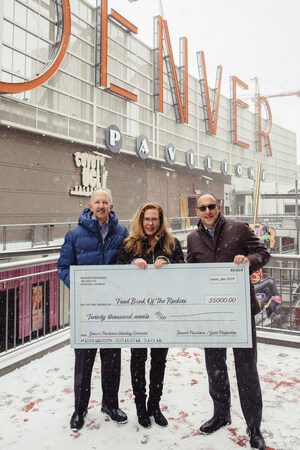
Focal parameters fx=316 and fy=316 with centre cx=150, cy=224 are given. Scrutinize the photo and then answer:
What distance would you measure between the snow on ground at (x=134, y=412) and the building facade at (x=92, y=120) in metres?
17.4

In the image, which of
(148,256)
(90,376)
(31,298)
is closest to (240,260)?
(148,256)

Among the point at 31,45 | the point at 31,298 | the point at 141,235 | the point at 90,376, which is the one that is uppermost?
the point at 31,45

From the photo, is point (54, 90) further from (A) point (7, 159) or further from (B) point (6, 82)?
(A) point (7, 159)

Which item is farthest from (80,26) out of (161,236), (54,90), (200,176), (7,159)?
(161,236)

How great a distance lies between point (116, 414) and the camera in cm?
299

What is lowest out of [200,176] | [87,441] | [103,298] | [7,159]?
[87,441]

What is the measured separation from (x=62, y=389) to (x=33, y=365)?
779mm

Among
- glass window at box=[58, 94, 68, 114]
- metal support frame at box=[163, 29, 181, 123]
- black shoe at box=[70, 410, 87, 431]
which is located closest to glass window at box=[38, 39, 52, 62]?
glass window at box=[58, 94, 68, 114]

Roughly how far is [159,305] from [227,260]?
735 mm

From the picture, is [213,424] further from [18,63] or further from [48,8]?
[48,8]

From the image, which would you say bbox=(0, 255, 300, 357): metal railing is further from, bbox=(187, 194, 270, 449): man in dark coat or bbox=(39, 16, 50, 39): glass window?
bbox=(39, 16, 50, 39): glass window

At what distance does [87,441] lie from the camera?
2717 mm

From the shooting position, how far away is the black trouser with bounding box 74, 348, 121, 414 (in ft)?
9.68

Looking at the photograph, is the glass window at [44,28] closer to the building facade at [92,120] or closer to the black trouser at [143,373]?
the building facade at [92,120]
